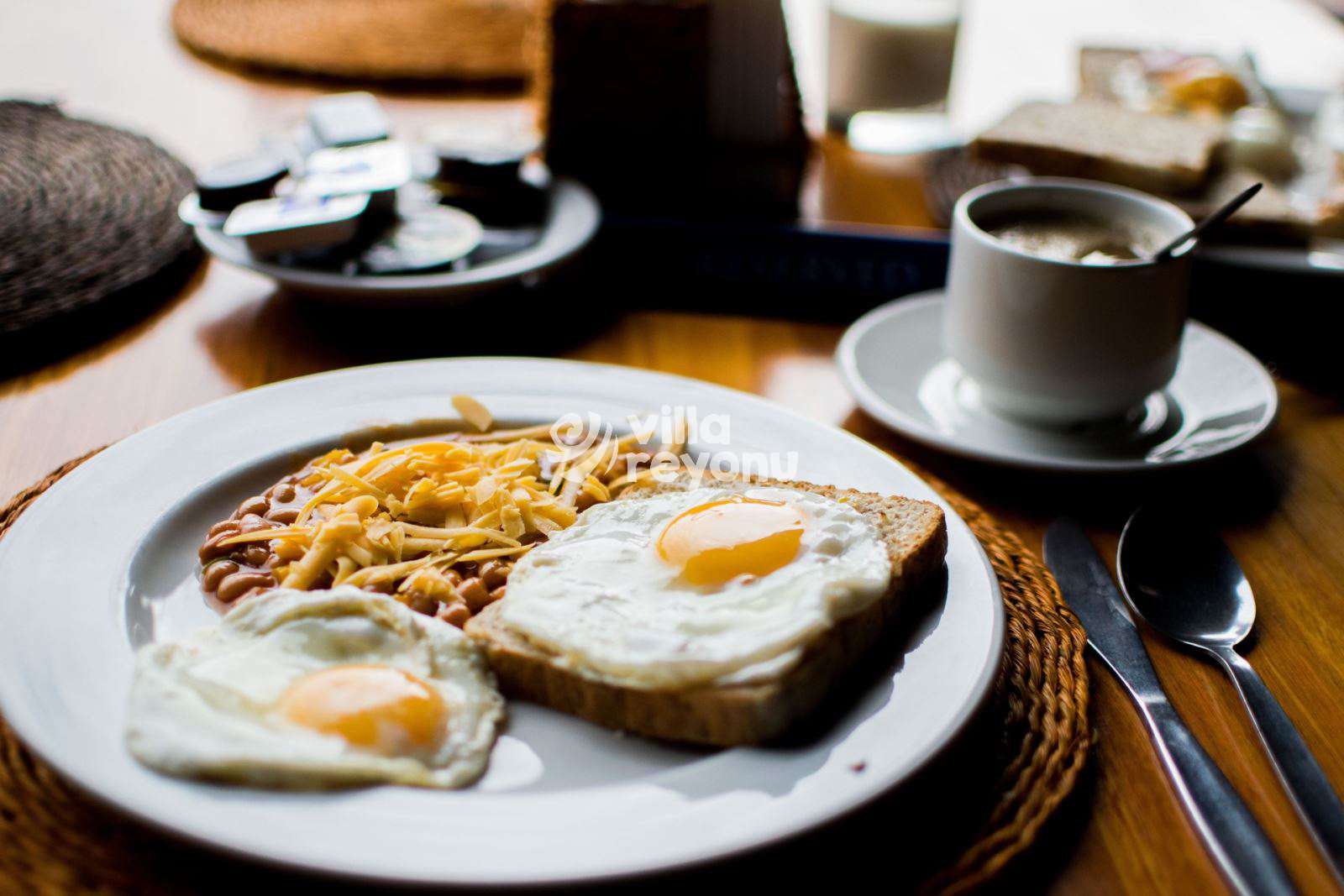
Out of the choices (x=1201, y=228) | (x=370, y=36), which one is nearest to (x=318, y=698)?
(x=1201, y=228)

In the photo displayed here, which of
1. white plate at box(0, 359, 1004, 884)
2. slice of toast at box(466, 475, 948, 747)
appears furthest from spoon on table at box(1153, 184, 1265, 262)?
slice of toast at box(466, 475, 948, 747)

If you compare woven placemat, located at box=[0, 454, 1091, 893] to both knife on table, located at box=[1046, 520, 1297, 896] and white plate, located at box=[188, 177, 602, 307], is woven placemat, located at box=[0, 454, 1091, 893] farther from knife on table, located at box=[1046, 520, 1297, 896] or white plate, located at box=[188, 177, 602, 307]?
white plate, located at box=[188, 177, 602, 307]

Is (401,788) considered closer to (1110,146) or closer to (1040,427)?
(1040,427)

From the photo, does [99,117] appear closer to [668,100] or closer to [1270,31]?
[668,100]

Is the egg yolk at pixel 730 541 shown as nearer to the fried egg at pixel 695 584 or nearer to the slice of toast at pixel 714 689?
the fried egg at pixel 695 584

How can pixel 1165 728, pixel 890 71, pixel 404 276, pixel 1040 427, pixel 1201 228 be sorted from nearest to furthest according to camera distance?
pixel 1165 728 → pixel 1201 228 → pixel 1040 427 → pixel 404 276 → pixel 890 71

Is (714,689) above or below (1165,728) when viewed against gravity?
above
